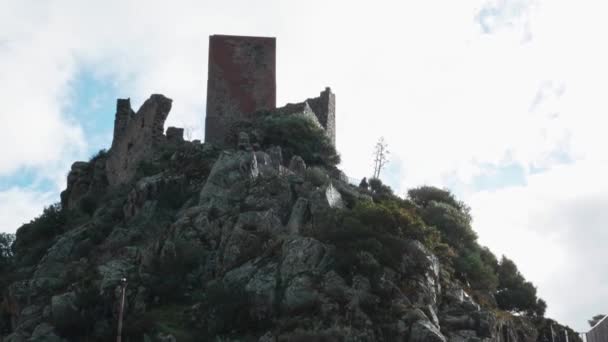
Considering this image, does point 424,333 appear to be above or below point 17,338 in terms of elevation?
below

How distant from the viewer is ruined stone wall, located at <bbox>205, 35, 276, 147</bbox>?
140ft

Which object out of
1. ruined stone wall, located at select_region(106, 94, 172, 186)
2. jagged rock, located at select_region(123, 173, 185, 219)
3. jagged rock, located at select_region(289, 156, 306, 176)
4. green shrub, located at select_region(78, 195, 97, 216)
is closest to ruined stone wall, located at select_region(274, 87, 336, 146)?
jagged rock, located at select_region(289, 156, 306, 176)

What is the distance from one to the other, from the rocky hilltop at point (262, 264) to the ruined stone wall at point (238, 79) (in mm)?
2329

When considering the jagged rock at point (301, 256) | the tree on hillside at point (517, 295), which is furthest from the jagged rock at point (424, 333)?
the tree on hillside at point (517, 295)

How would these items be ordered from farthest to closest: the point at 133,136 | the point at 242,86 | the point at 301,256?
the point at 133,136 → the point at 242,86 → the point at 301,256

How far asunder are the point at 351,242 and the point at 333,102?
757 inches

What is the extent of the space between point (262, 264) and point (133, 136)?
19776mm

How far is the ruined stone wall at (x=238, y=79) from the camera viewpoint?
42.8 m

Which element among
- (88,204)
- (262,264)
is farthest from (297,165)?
(88,204)

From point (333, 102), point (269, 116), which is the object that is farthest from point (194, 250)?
point (333, 102)

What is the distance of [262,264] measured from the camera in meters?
26.8

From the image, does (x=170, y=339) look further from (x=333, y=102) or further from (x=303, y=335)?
(x=333, y=102)

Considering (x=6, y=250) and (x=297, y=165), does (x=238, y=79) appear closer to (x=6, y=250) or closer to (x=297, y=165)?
(x=297, y=165)

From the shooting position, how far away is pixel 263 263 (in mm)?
26875
